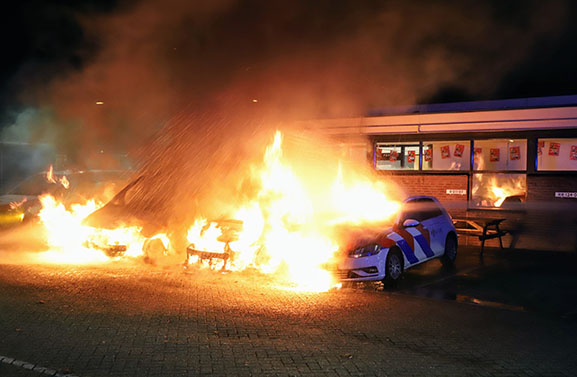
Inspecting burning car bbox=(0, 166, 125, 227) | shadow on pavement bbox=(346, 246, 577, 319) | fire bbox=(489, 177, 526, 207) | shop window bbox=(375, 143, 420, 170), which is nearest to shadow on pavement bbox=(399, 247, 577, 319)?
shadow on pavement bbox=(346, 246, 577, 319)

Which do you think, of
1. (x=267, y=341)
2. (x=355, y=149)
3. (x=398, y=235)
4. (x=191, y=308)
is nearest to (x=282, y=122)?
(x=355, y=149)

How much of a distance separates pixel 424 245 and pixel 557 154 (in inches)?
211

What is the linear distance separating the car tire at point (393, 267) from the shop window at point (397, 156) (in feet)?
19.8

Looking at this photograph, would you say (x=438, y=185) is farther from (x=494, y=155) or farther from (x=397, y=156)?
(x=494, y=155)

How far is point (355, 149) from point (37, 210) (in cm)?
838

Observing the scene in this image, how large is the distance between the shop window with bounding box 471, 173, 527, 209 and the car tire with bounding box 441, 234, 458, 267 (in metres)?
3.30

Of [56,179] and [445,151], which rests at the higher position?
[445,151]

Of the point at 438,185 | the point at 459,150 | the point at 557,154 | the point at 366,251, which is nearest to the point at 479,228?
the point at 438,185

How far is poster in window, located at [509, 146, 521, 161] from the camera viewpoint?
12266 mm

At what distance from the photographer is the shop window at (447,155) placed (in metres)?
12.9

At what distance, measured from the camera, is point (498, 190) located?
1257 centimetres

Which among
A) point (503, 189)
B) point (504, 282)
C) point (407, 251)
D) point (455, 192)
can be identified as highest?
point (503, 189)

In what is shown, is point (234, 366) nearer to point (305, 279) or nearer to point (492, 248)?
point (305, 279)

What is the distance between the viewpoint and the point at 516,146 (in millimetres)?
12305
